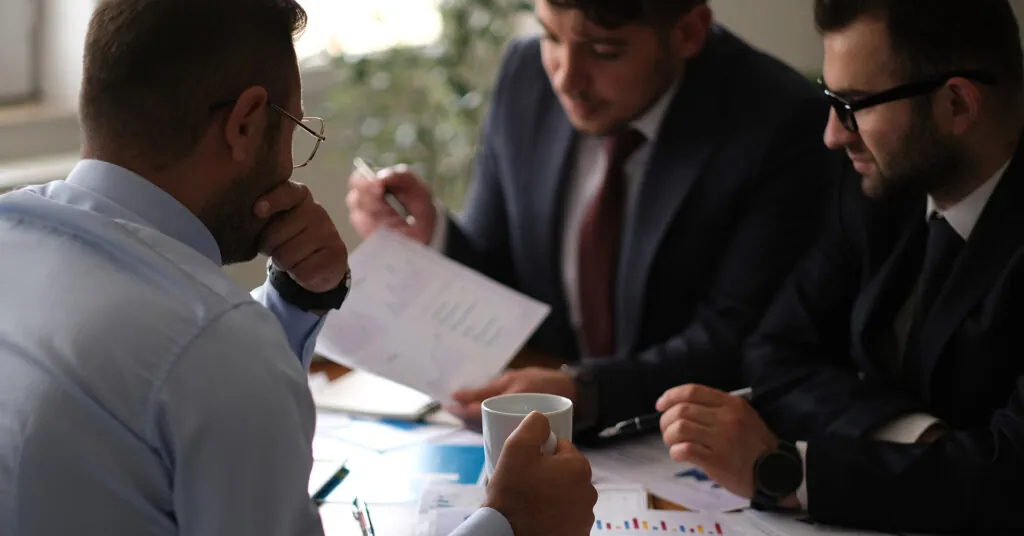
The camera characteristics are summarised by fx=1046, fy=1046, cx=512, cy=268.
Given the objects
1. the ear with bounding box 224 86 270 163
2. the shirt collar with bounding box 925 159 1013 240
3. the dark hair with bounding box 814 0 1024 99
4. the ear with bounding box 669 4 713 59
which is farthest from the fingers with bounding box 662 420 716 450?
the ear with bounding box 669 4 713 59

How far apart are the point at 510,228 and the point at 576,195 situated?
0.64ft

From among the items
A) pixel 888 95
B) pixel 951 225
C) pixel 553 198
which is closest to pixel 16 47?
pixel 553 198

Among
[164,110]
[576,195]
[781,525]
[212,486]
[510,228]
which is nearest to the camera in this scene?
[212,486]

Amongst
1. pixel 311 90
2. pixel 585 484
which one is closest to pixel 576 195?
pixel 585 484

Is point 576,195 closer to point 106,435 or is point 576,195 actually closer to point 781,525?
point 781,525

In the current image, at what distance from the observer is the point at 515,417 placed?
1.09 meters

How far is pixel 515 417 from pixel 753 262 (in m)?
0.80

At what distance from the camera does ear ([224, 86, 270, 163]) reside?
3.20 feet

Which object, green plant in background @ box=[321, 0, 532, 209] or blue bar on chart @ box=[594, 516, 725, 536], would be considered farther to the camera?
green plant in background @ box=[321, 0, 532, 209]

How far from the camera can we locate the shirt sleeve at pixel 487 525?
96cm

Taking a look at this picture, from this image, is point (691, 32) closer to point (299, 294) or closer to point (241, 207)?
point (299, 294)

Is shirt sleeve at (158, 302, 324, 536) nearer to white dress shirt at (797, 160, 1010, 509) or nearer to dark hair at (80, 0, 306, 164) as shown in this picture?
dark hair at (80, 0, 306, 164)

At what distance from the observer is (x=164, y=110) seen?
949 millimetres

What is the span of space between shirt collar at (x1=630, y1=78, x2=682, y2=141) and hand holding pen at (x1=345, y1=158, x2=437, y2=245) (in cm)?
41
